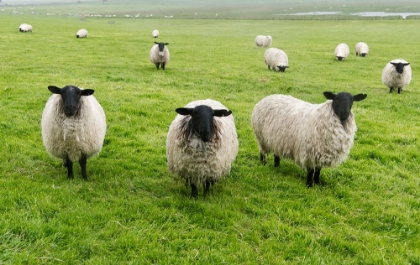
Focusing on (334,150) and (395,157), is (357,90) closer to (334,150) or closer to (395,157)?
(395,157)

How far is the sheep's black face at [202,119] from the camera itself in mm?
4895

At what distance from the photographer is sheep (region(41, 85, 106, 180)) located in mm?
5570

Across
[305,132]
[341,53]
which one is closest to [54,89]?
[305,132]

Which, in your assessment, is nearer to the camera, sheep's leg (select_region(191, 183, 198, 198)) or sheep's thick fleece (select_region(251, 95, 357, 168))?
sheep's leg (select_region(191, 183, 198, 198))

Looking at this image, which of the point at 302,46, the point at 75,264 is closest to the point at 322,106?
the point at 75,264

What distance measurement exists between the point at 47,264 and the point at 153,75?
1210cm

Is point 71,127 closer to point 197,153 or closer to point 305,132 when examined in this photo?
point 197,153

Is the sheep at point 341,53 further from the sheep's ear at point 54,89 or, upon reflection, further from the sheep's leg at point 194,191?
the sheep's ear at point 54,89

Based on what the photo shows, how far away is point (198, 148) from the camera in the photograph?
5.22 m

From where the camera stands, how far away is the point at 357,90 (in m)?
13.8

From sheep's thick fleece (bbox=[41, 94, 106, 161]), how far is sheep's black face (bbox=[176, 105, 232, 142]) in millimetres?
1831

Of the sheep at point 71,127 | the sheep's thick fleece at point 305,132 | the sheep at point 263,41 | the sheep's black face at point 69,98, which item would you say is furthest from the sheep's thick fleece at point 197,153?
the sheep at point 263,41

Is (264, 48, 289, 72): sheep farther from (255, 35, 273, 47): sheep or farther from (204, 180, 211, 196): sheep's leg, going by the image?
(204, 180, 211, 196): sheep's leg

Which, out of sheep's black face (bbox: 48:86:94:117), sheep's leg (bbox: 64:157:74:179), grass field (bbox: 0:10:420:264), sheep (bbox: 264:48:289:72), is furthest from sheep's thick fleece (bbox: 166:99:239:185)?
A: sheep (bbox: 264:48:289:72)
